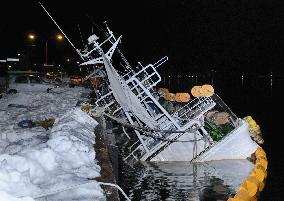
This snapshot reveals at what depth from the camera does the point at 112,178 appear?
26.0 ft

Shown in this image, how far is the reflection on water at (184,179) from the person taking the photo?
13.4m

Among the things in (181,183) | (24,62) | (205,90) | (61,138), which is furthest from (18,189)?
(24,62)

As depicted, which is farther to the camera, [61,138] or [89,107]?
[89,107]

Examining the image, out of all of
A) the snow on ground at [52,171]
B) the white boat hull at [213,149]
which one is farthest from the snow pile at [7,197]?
the white boat hull at [213,149]

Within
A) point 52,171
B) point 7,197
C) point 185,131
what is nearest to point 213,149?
point 185,131

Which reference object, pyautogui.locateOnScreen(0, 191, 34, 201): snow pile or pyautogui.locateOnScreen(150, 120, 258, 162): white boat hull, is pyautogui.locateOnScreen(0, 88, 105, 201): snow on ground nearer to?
pyautogui.locateOnScreen(0, 191, 34, 201): snow pile

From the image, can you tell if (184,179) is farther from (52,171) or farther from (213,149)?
(52,171)

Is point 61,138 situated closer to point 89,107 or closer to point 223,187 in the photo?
point 223,187

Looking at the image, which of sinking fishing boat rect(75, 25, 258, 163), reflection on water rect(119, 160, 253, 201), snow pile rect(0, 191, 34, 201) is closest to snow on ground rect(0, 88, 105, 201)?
snow pile rect(0, 191, 34, 201)

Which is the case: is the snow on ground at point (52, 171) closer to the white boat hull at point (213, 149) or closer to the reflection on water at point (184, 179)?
the reflection on water at point (184, 179)

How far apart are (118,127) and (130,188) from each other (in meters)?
11.7

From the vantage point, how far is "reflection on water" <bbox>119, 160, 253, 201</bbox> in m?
13.4

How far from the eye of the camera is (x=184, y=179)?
15.0m

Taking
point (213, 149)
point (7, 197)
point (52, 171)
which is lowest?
point (7, 197)
